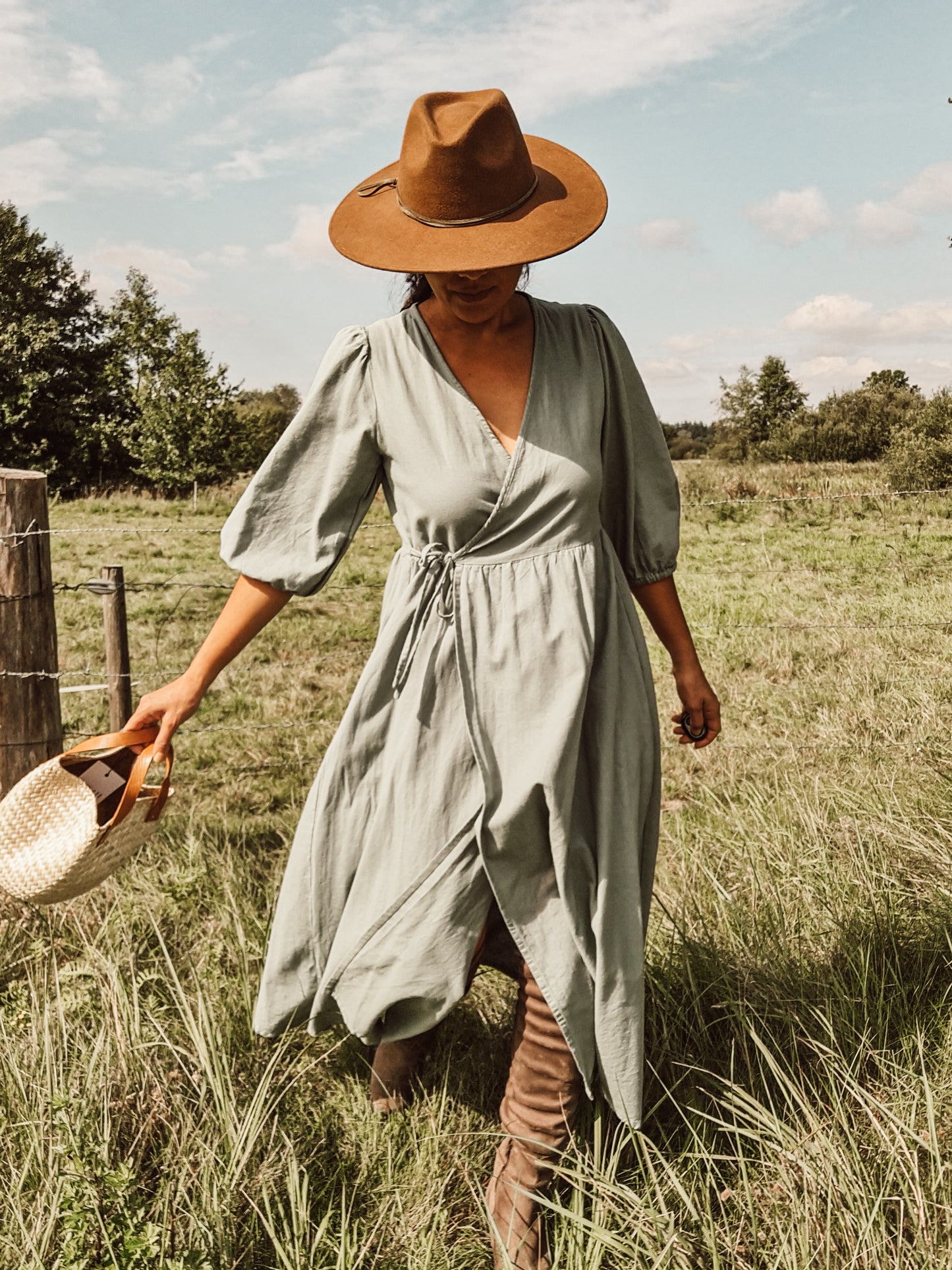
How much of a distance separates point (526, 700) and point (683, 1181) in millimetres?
962

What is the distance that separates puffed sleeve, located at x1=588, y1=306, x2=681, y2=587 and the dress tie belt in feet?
1.14

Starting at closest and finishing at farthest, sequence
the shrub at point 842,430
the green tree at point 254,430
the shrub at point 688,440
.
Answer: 1. the shrub at point 842,430
2. the green tree at point 254,430
3. the shrub at point 688,440

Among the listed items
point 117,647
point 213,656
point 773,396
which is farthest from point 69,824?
point 773,396

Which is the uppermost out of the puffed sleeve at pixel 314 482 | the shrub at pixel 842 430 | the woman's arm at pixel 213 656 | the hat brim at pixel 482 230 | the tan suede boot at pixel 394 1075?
the shrub at pixel 842 430

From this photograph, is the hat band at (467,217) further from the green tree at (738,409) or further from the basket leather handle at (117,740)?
the green tree at (738,409)

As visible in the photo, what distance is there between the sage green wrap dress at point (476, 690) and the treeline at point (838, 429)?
3599 millimetres

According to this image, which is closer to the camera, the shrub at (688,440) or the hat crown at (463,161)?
the hat crown at (463,161)

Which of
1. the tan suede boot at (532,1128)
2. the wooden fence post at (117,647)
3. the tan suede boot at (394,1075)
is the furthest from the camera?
the wooden fence post at (117,647)

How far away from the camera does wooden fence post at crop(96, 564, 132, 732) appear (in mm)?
3830

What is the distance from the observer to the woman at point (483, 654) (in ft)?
5.40

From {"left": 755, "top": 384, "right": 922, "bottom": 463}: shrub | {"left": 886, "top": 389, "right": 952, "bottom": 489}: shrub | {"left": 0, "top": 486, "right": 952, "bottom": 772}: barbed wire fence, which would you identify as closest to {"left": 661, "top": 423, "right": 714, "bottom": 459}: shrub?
{"left": 755, "top": 384, "right": 922, "bottom": 463}: shrub

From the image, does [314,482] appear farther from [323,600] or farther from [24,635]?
[323,600]

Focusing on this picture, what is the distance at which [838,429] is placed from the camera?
2936 centimetres

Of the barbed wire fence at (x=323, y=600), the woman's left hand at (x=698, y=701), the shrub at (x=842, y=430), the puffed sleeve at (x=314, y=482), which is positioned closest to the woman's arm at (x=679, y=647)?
the woman's left hand at (x=698, y=701)
